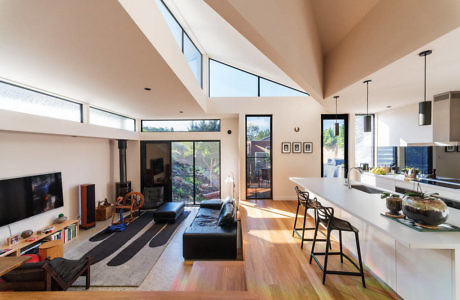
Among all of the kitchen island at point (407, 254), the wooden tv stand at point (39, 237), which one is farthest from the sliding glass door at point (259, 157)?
the wooden tv stand at point (39, 237)

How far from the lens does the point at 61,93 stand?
360 cm

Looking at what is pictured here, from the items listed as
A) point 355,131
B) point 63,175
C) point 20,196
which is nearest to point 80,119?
point 63,175

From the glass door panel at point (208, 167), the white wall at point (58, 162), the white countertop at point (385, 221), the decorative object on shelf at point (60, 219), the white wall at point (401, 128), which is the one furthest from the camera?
the glass door panel at point (208, 167)

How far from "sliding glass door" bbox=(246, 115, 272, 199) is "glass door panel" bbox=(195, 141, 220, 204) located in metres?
1.29

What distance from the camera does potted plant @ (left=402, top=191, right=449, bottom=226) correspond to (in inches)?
58.5

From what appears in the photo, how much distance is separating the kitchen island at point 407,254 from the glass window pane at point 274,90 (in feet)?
13.0

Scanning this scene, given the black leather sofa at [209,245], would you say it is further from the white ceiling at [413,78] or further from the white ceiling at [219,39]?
the white ceiling at [219,39]

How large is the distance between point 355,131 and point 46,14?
6568 mm

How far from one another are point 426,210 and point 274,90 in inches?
186

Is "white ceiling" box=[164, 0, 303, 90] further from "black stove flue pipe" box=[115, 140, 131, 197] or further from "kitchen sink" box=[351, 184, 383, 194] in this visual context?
"black stove flue pipe" box=[115, 140, 131, 197]

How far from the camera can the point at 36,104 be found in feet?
11.0

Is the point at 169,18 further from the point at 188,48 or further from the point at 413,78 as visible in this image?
the point at 413,78

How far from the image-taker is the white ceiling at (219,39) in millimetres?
3510

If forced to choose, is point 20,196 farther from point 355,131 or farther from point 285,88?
point 355,131
